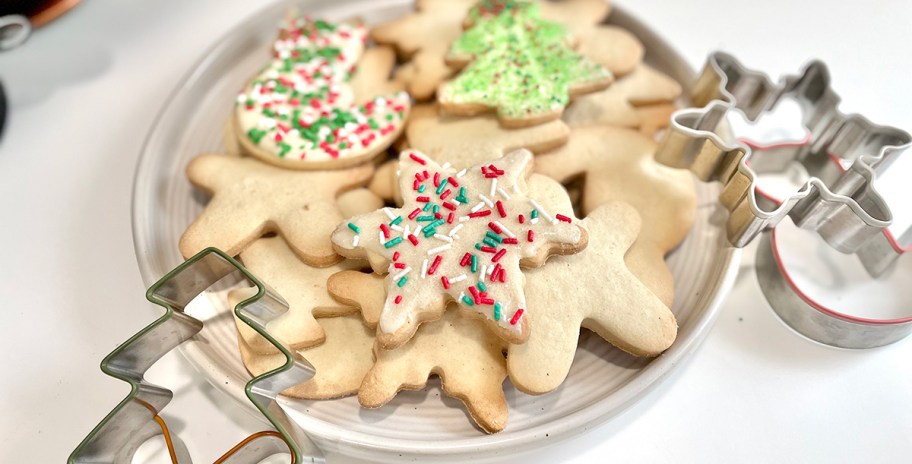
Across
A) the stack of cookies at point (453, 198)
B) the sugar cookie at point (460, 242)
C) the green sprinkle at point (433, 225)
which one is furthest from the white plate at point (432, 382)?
the green sprinkle at point (433, 225)

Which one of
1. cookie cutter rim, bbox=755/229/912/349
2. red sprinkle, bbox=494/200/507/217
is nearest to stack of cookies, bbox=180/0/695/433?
red sprinkle, bbox=494/200/507/217

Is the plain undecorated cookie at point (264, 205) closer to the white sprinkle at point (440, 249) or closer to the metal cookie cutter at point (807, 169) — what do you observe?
the white sprinkle at point (440, 249)

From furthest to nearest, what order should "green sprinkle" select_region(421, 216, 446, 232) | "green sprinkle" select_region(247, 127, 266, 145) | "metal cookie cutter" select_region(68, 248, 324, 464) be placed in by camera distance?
"green sprinkle" select_region(247, 127, 266, 145), "green sprinkle" select_region(421, 216, 446, 232), "metal cookie cutter" select_region(68, 248, 324, 464)

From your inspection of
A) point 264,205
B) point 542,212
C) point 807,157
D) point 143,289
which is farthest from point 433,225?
point 807,157

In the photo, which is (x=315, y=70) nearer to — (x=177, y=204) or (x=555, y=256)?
(x=177, y=204)

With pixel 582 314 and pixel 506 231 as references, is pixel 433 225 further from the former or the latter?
pixel 582 314

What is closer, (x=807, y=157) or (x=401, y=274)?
(x=401, y=274)

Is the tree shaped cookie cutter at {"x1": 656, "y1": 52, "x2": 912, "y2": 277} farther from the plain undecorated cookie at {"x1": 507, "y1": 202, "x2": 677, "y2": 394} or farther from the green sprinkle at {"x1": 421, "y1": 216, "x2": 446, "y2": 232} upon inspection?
the green sprinkle at {"x1": 421, "y1": 216, "x2": 446, "y2": 232}

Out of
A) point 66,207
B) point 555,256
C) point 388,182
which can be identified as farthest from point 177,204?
point 555,256
